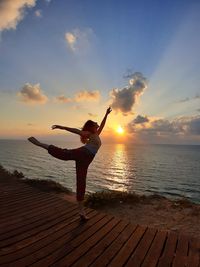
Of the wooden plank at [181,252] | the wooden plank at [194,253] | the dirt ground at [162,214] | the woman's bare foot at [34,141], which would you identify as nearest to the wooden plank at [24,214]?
the woman's bare foot at [34,141]

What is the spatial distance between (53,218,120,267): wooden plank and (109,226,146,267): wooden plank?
0.68 metres

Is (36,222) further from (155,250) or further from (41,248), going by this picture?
(155,250)

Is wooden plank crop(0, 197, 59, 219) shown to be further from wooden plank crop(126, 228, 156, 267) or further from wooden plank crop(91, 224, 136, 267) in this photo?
wooden plank crop(126, 228, 156, 267)

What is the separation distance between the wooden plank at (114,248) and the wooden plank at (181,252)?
1.23 m

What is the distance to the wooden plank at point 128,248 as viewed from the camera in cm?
480

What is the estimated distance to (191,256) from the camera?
205 inches

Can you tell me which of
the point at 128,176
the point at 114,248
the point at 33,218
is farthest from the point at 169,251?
the point at 128,176

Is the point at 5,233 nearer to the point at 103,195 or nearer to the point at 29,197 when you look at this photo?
the point at 29,197

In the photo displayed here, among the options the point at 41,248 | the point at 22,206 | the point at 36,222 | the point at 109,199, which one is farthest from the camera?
the point at 109,199

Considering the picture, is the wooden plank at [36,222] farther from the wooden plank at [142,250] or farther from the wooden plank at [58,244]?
the wooden plank at [142,250]

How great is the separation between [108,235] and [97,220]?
3.61ft

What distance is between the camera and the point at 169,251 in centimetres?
539

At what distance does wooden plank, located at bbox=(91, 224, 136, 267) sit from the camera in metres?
4.74

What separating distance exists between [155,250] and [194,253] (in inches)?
35.2
